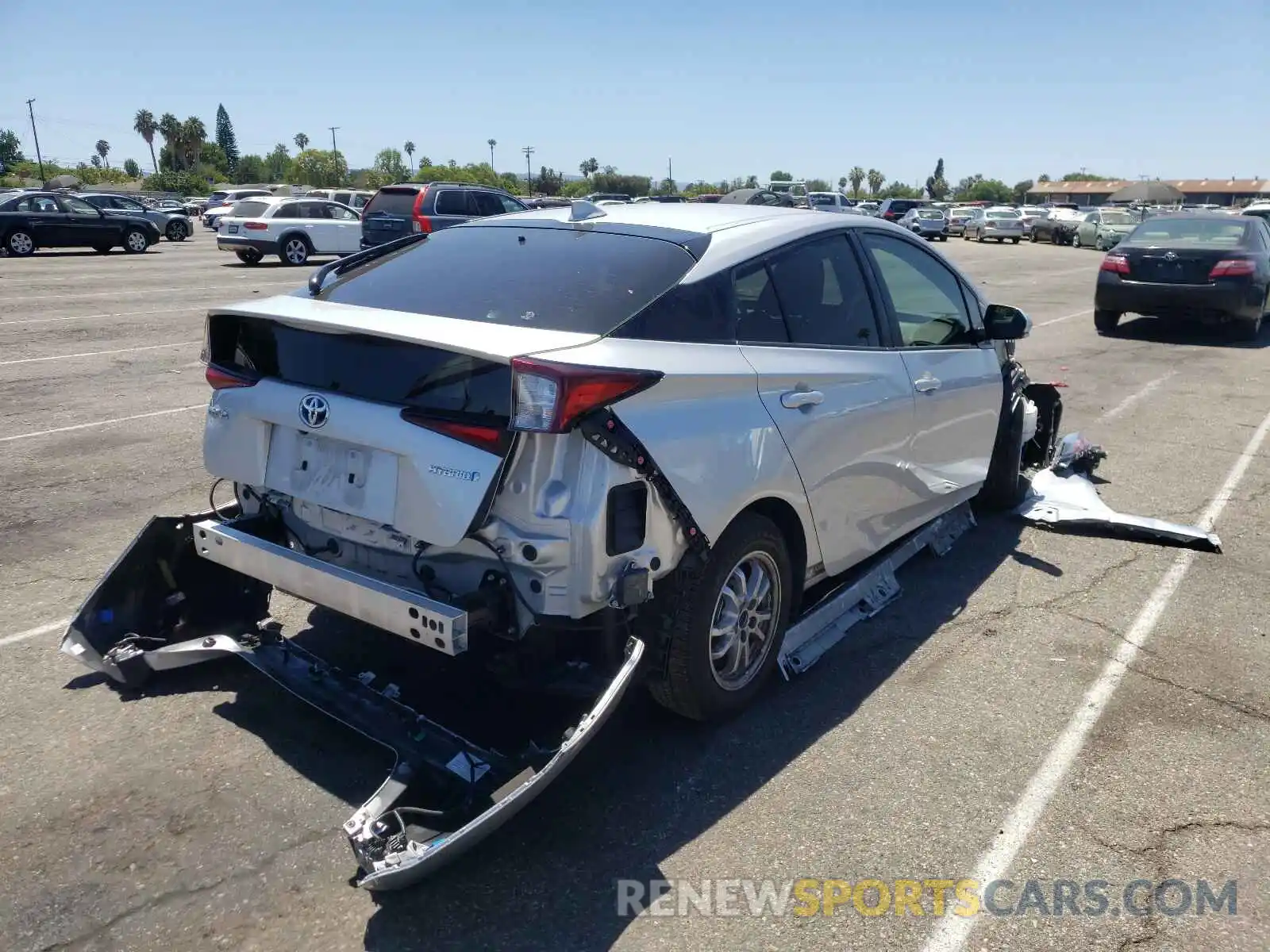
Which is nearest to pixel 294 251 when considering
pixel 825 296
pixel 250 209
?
pixel 250 209

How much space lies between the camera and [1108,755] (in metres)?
3.69

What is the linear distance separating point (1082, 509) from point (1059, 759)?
3016 millimetres

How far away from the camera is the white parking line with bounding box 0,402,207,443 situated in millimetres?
7590

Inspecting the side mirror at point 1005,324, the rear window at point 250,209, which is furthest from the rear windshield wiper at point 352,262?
the rear window at point 250,209

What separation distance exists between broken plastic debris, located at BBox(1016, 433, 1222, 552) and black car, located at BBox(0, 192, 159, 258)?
26.4m

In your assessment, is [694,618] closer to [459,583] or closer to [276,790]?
Answer: [459,583]

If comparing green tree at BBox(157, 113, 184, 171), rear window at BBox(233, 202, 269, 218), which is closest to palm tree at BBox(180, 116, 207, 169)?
green tree at BBox(157, 113, 184, 171)

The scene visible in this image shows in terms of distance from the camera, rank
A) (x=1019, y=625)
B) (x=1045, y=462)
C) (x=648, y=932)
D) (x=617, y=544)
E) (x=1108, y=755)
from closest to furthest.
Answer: (x=648, y=932) → (x=617, y=544) → (x=1108, y=755) → (x=1019, y=625) → (x=1045, y=462)

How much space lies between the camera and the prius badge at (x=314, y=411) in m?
3.30

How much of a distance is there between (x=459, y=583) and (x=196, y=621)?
145 cm

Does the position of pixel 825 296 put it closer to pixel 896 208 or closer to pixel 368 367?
pixel 368 367

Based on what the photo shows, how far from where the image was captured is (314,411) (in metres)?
3.33

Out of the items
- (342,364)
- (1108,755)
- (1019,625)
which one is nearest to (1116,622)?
(1019,625)

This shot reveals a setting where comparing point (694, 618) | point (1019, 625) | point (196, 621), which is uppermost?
point (694, 618)
